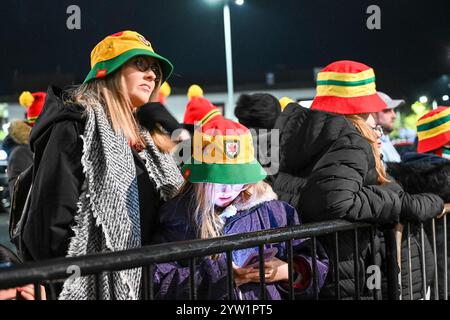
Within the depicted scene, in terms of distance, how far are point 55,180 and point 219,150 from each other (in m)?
0.69

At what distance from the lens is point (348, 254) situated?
302 cm

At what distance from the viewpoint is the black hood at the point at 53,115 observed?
2736 mm

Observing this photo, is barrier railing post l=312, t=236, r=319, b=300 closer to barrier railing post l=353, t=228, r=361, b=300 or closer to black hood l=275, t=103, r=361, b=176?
barrier railing post l=353, t=228, r=361, b=300

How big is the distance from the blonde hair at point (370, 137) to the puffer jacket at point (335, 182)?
70 mm

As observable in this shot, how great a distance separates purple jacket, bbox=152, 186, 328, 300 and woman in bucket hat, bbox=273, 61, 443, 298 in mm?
166

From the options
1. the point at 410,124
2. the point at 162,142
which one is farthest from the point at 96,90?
the point at 410,124

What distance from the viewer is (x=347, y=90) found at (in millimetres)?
3469

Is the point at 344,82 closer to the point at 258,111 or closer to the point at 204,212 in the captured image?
the point at 204,212

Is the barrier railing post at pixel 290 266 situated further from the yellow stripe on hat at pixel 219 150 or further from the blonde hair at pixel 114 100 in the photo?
the blonde hair at pixel 114 100

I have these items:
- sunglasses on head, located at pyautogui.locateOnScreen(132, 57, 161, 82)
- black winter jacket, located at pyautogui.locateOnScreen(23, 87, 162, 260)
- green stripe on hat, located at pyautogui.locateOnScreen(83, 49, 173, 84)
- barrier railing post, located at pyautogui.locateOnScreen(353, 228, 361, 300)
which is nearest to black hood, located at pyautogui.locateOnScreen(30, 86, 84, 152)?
black winter jacket, located at pyautogui.locateOnScreen(23, 87, 162, 260)

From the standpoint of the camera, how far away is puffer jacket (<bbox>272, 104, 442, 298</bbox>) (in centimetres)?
288

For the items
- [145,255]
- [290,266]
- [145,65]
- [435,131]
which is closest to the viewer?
[145,255]

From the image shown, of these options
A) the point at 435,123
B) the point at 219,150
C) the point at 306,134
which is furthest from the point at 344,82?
the point at 435,123
